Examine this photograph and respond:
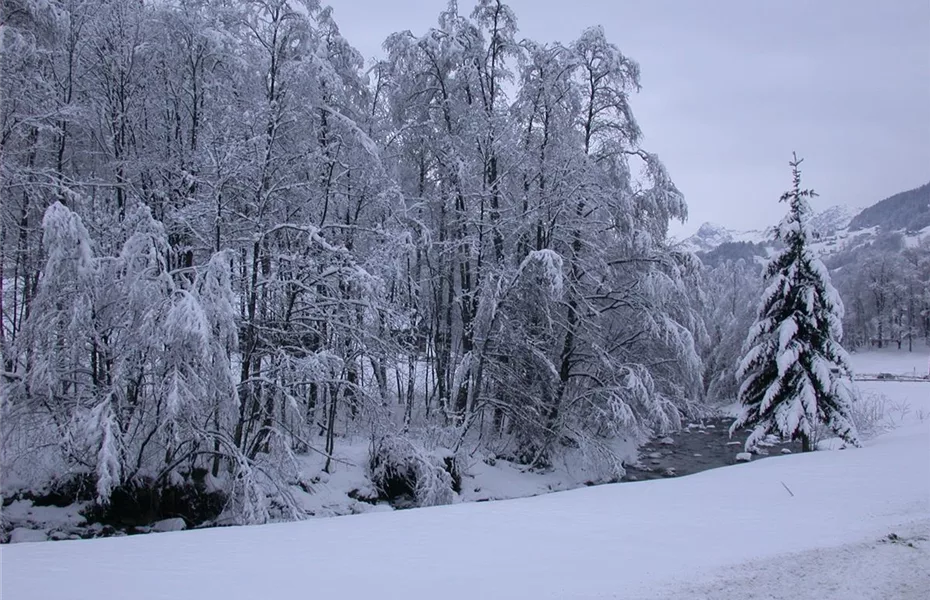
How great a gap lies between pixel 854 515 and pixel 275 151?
450 inches

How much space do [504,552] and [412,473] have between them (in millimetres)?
8417

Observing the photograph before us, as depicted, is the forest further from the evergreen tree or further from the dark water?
the dark water

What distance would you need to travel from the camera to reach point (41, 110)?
34.3 ft

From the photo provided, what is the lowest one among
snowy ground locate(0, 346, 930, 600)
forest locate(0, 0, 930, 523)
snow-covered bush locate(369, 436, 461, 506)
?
snow-covered bush locate(369, 436, 461, 506)

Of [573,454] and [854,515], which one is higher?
[854,515]

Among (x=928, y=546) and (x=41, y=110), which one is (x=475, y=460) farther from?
(x=41, y=110)

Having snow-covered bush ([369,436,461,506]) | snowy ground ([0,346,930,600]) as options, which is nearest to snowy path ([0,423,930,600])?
snowy ground ([0,346,930,600])

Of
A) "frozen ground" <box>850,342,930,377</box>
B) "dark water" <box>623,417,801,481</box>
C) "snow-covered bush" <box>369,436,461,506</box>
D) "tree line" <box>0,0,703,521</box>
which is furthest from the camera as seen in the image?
"frozen ground" <box>850,342,930,377</box>

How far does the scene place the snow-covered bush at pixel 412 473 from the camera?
38.1 feet

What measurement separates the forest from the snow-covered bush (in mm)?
63

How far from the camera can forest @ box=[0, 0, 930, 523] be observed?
28.7 ft

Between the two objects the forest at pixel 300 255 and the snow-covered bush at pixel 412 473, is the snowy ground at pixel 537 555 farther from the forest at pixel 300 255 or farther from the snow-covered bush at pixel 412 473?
the snow-covered bush at pixel 412 473

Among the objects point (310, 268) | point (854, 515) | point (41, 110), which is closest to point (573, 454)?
point (310, 268)

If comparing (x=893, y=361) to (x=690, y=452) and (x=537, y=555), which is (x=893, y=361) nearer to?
(x=690, y=452)
